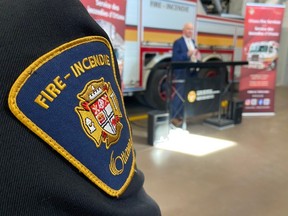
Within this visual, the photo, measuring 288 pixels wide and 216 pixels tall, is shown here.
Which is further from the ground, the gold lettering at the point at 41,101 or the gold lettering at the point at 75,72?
the gold lettering at the point at 75,72

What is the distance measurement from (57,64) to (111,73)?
134mm

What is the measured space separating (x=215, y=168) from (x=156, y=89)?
2.16m

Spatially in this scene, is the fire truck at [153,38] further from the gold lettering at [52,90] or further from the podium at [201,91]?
the gold lettering at [52,90]

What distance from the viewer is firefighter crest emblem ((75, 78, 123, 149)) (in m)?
0.40

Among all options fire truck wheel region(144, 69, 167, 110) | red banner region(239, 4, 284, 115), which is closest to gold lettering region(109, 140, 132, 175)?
fire truck wheel region(144, 69, 167, 110)

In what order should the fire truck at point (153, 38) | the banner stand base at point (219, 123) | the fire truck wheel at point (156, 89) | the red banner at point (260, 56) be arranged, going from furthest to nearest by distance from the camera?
the red banner at point (260, 56)
the fire truck wheel at point (156, 89)
the banner stand base at point (219, 123)
the fire truck at point (153, 38)

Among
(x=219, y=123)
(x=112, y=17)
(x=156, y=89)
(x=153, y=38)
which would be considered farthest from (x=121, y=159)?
(x=156, y=89)

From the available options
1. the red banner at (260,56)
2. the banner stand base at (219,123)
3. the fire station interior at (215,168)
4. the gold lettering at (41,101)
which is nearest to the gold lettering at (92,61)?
the gold lettering at (41,101)

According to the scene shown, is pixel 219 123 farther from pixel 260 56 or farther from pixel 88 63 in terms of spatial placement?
pixel 88 63

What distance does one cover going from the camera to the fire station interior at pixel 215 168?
231 cm

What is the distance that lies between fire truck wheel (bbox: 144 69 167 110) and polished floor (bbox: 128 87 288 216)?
2.26ft

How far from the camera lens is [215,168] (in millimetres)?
2959

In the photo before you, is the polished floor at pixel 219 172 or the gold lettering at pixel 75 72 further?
the polished floor at pixel 219 172

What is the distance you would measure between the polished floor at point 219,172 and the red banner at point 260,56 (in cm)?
111
